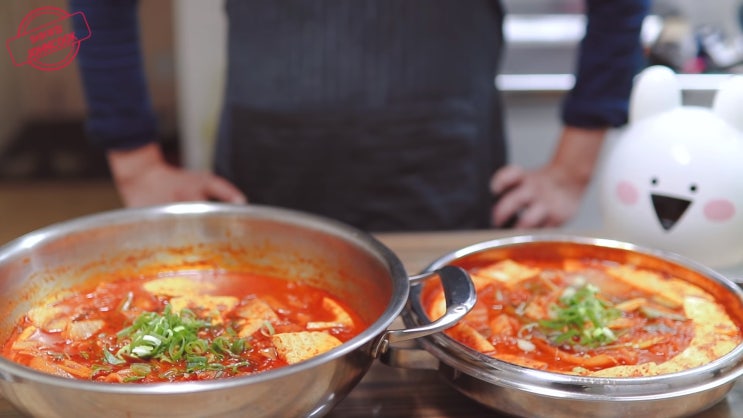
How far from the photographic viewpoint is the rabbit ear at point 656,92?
52.8 inches

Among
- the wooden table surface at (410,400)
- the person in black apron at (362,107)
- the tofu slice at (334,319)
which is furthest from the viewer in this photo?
the person in black apron at (362,107)

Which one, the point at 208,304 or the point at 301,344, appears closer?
the point at 301,344

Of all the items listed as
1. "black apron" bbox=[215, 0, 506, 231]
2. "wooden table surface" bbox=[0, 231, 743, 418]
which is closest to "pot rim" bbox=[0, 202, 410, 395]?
"wooden table surface" bbox=[0, 231, 743, 418]

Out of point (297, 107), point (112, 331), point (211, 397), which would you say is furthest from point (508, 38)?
point (211, 397)

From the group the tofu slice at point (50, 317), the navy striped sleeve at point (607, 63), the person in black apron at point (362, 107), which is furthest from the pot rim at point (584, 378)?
the navy striped sleeve at point (607, 63)

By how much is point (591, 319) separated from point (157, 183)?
1084 mm

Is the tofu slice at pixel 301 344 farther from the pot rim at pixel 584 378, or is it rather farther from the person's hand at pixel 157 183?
the person's hand at pixel 157 183

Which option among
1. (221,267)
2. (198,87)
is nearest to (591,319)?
(221,267)

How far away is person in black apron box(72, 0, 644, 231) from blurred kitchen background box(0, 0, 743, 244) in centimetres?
101

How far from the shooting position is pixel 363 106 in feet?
5.99

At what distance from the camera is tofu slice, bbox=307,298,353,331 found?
1.08 m

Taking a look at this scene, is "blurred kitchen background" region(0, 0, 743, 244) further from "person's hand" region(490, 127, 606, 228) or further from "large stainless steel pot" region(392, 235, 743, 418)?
"large stainless steel pot" region(392, 235, 743, 418)

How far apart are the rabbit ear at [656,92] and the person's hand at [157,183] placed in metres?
0.87

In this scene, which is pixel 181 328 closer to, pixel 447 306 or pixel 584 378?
pixel 447 306
